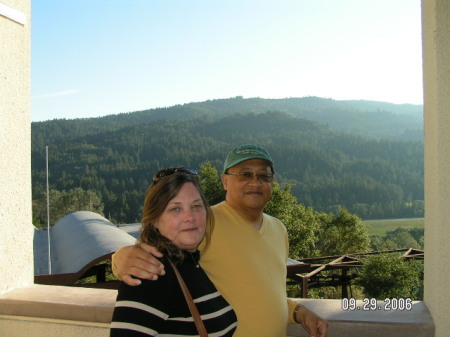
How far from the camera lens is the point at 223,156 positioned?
6425 centimetres

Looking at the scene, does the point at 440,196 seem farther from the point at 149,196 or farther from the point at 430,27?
the point at 149,196

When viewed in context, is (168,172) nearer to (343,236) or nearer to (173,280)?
(173,280)

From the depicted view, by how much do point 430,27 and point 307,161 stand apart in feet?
245

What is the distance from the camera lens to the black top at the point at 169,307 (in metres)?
0.81

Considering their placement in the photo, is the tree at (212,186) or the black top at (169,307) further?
the tree at (212,186)

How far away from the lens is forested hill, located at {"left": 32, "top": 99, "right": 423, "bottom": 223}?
206 ft

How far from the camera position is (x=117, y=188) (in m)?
62.2

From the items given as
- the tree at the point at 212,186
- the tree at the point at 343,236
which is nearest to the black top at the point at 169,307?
the tree at the point at 212,186

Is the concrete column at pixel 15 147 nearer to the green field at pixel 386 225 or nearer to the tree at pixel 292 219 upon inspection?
the tree at pixel 292 219

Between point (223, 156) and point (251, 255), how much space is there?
63.0 metres

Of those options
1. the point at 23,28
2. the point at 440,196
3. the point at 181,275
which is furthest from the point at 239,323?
the point at 23,28

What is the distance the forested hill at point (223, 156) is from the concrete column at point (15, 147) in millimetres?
50928

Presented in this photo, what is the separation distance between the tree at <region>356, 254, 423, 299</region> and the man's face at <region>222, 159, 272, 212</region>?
731 cm

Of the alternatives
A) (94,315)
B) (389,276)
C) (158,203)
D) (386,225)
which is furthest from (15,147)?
(386,225)
